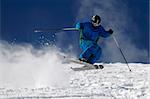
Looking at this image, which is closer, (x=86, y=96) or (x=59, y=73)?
(x=86, y=96)

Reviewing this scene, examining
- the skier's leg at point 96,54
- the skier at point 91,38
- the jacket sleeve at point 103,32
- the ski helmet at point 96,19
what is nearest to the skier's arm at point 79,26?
the skier at point 91,38

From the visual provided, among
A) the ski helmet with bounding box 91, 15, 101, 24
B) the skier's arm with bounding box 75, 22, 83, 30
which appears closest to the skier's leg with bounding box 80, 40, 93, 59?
the skier's arm with bounding box 75, 22, 83, 30

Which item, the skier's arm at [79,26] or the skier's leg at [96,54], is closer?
the skier's leg at [96,54]

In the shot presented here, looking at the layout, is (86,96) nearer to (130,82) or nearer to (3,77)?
(130,82)

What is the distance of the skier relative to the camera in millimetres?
12414

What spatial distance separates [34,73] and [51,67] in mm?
975

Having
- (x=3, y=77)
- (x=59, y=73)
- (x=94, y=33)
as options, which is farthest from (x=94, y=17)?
(x=3, y=77)

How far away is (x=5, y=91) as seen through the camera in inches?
358

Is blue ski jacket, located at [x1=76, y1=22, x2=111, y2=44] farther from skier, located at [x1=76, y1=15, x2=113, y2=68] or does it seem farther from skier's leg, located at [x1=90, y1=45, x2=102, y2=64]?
skier's leg, located at [x1=90, y1=45, x2=102, y2=64]

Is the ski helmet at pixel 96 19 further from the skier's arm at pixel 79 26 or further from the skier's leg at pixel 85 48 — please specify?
the skier's leg at pixel 85 48

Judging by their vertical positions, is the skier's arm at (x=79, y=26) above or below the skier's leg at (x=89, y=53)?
above

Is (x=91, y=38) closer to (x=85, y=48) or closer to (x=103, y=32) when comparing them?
(x=85, y=48)

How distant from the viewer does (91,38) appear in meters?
12.6

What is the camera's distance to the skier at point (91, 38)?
12414 millimetres
